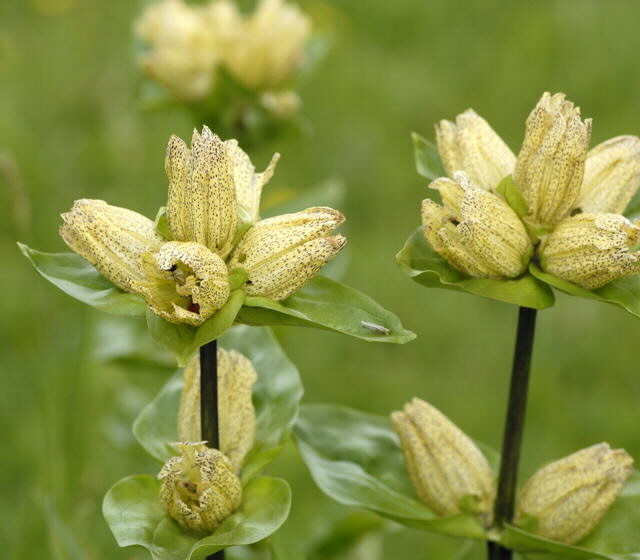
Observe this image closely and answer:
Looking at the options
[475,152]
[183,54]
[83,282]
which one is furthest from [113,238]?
[183,54]

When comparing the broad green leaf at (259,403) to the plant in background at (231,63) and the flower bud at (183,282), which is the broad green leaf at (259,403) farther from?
the plant in background at (231,63)

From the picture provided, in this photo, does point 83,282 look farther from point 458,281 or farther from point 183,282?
point 458,281

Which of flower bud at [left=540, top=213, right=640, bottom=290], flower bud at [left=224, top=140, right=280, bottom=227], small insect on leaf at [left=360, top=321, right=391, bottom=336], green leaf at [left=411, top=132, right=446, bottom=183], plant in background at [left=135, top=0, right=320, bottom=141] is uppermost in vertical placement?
plant in background at [left=135, top=0, right=320, bottom=141]

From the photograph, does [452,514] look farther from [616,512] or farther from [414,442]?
[616,512]

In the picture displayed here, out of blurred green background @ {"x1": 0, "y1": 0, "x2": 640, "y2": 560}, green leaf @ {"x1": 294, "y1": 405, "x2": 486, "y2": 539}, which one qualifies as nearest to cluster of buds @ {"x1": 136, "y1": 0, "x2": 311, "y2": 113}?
blurred green background @ {"x1": 0, "y1": 0, "x2": 640, "y2": 560}

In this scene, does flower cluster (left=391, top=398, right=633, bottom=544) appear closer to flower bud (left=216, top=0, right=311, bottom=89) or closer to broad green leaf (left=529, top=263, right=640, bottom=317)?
broad green leaf (left=529, top=263, right=640, bottom=317)

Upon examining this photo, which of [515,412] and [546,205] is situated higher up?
[546,205]
